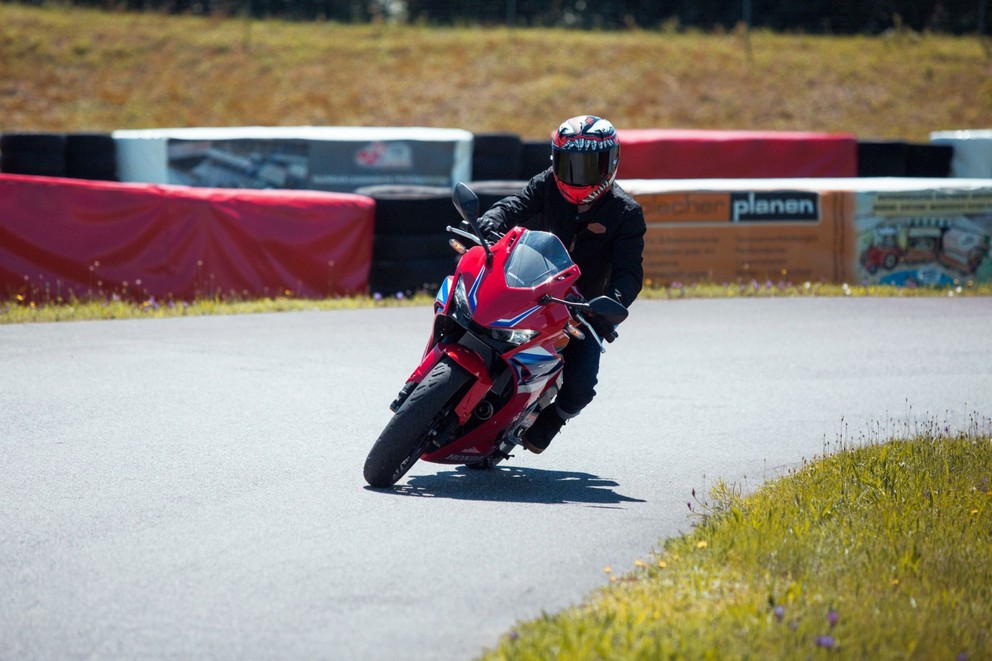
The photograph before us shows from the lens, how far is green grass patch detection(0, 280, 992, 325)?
11.9 m

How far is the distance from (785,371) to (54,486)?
20.1 ft

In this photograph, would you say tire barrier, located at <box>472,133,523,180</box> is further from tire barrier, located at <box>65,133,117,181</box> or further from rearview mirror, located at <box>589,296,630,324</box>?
rearview mirror, located at <box>589,296,630,324</box>

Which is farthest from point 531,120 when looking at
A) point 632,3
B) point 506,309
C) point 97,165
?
point 506,309

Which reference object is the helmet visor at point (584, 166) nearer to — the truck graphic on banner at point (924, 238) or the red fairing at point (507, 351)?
the red fairing at point (507, 351)

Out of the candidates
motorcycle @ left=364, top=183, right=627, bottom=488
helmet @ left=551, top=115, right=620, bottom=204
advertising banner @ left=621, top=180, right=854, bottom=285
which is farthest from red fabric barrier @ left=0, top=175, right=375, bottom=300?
motorcycle @ left=364, top=183, right=627, bottom=488

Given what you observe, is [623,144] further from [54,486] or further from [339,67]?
[339,67]

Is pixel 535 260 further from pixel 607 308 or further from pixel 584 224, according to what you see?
pixel 584 224

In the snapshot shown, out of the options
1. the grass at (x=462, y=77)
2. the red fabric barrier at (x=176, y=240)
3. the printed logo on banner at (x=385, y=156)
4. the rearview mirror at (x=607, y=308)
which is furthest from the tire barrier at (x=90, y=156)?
the grass at (x=462, y=77)

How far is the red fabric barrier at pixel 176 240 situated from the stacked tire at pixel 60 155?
3.74 metres

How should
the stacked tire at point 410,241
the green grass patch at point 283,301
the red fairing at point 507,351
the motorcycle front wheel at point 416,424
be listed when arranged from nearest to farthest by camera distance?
the motorcycle front wheel at point 416,424
the red fairing at point 507,351
the green grass patch at point 283,301
the stacked tire at point 410,241

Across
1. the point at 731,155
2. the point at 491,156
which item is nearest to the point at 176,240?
the point at 491,156

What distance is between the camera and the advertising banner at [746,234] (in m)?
14.9

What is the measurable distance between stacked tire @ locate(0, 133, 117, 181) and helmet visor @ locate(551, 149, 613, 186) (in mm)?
10584

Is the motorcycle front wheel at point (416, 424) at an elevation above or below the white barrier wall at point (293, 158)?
below
